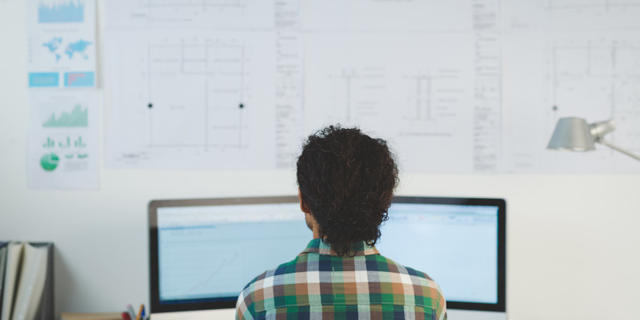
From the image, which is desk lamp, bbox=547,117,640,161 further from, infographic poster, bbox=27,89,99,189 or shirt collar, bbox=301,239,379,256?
infographic poster, bbox=27,89,99,189

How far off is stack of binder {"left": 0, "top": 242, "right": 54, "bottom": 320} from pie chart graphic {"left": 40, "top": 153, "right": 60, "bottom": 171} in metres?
0.28

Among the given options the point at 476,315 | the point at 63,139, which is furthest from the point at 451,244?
the point at 63,139

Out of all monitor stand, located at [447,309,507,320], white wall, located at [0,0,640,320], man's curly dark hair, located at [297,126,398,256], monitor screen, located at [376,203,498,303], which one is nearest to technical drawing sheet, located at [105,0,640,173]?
white wall, located at [0,0,640,320]

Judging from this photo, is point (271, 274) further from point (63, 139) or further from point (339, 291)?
point (63, 139)

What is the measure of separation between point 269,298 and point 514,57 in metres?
1.29

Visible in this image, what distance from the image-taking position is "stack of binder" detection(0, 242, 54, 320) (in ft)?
5.05

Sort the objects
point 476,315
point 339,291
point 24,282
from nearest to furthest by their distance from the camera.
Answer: point 339,291, point 476,315, point 24,282

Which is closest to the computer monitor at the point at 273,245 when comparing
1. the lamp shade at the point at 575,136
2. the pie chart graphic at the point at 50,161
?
the lamp shade at the point at 575,136

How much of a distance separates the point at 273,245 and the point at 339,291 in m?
0.55

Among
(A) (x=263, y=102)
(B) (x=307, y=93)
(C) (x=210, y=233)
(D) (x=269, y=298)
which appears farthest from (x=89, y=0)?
(D) (x=269, y=298)

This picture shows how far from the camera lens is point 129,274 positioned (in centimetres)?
171

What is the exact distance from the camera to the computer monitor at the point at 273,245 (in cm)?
134

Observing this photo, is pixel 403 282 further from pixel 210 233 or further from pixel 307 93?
pixel 307 93

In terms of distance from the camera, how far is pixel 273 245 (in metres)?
1.39
